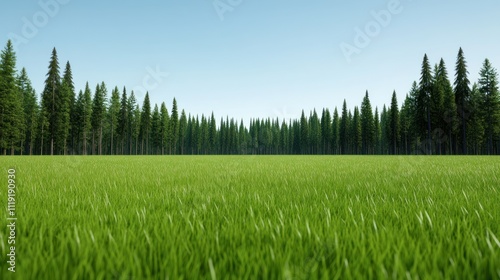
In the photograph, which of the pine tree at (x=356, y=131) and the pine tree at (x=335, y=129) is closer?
the pine tree at (x=356, y=131)

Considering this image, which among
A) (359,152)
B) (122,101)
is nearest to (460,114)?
(359,152)

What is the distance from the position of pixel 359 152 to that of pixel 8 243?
96169mm

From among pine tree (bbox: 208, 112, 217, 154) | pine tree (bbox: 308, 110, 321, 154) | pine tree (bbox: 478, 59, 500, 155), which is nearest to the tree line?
pine tree (bbox: 478, 59, 500, 155)

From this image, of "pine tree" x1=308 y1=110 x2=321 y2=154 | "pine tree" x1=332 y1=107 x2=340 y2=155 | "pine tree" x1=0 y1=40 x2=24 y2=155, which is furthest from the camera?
"pine tree" x1=308 y1=110 x2=321 y2=154

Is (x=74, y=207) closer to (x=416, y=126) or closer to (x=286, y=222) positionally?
(x=286, y=222)

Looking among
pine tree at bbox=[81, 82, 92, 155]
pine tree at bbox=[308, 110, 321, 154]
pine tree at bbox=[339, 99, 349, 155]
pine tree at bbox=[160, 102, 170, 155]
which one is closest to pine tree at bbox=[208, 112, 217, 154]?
pine tree at bbox=[160, 102, 170, 155]

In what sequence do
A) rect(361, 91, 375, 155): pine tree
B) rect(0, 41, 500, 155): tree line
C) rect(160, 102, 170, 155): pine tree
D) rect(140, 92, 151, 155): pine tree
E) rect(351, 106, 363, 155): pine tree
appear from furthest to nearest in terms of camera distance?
rect(351, 106, 363, 155): pine tree < rect(160, 102, 170, 155): pine tree < rect(361, 91, 375, 155): pine tree < rect(140, 92, 151, 155): pine tree < rect(0, 41, 500, 155): tree line

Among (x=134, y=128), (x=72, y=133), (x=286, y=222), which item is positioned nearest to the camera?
(x=286, y=222)

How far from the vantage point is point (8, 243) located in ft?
4.15

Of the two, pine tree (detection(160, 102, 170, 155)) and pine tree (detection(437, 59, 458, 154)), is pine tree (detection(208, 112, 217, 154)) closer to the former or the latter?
pine tree (detection(160, 102, 170, 155))

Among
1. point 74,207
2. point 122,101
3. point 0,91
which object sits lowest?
point 74,207

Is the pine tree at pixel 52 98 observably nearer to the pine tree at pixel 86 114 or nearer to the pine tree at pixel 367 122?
the pine tree at pixel 86 114

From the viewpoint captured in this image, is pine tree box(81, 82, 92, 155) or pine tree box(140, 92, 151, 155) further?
pine tree box(140, 92, 151, 155)

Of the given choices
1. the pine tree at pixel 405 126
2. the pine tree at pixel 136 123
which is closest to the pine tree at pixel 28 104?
the pine tree at pixel 136 123
